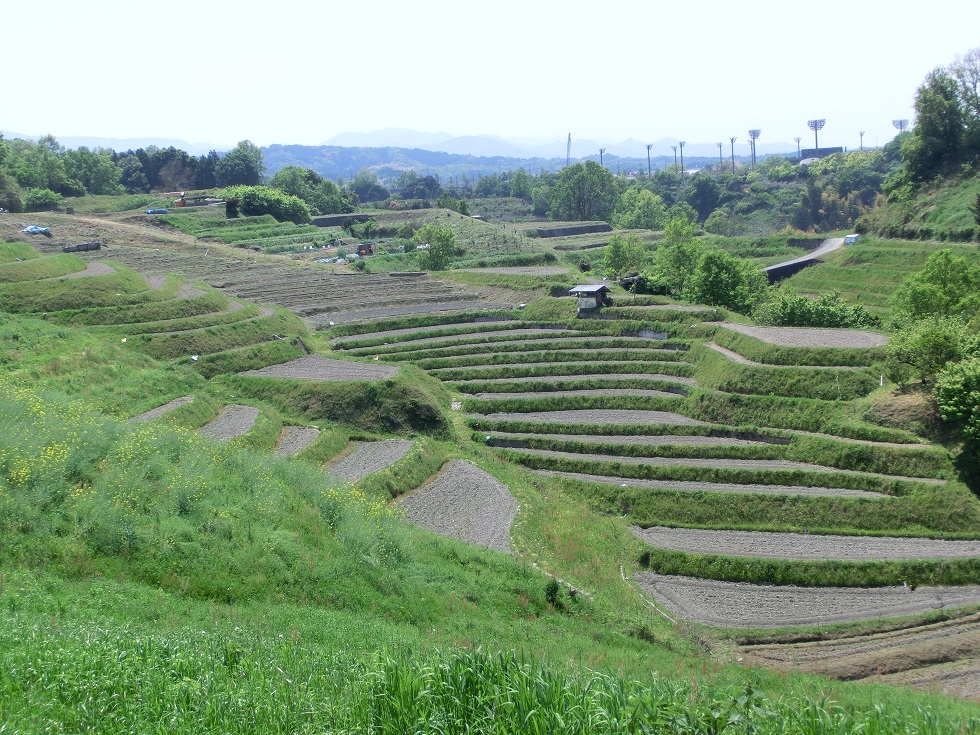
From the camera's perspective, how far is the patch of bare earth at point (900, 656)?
16.5 meters

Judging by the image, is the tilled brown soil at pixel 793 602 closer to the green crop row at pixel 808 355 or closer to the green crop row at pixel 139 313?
the green crop row at pixel 808 355

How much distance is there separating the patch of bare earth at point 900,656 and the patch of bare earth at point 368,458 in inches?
548

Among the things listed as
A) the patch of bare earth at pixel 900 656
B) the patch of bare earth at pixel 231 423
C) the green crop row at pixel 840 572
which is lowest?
the patch of bare earth at pixel 900 656

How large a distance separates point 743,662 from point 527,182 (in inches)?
5661

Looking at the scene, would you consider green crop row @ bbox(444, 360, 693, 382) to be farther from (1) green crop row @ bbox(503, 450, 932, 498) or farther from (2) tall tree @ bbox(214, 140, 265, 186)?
(2) tall tree @ bbox(214, 140, 265, 186)

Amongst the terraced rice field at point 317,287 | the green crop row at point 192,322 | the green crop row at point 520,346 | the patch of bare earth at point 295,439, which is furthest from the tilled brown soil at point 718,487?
the terraced rice field at point 317,287

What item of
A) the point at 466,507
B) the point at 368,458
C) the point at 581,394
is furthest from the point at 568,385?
the point at 466,507

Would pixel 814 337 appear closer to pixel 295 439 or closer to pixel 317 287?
pixel 295 439

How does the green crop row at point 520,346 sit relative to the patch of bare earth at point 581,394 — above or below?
above

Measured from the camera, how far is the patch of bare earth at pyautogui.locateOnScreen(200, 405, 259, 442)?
29.0m

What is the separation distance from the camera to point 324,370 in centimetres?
3788

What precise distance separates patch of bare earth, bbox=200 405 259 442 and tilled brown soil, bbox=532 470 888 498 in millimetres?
11726

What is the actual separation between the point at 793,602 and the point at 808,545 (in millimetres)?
2776

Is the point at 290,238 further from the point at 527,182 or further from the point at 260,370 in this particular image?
the point at 527,182
